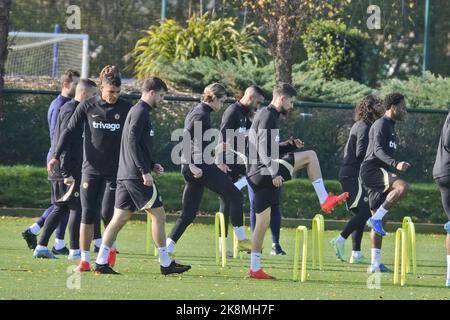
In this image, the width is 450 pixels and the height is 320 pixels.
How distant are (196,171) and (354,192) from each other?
7.34 feet

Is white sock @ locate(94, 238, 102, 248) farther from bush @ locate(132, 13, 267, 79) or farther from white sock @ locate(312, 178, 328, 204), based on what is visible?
bush @ locate(132, 13, 267, 79)

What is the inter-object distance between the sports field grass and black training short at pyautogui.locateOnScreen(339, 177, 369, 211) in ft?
2.49

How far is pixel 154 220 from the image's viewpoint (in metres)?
13.1

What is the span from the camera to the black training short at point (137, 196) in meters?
12.9

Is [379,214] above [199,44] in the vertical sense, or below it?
below

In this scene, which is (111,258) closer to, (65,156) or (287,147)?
(65,156)

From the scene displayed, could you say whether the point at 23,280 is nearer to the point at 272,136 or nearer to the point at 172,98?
the point at 272,136

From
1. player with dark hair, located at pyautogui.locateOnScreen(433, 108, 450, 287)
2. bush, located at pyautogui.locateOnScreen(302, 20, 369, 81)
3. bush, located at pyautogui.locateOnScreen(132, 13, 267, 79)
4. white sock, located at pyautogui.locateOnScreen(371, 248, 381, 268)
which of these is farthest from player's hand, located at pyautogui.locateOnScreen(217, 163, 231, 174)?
bush, located at pyautogui.locateOnScreen(302, 20, 369, 81)

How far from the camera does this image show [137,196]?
12.9 metres

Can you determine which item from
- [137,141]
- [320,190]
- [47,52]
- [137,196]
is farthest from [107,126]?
[47,52]

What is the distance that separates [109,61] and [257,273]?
21259 millimetres

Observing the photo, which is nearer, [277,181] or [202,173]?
[277,181]

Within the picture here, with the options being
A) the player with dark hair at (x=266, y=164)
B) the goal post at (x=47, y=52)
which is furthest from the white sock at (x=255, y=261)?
the goal post at (x=47, y=52)
